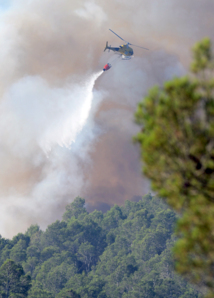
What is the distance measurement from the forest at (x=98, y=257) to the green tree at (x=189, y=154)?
73776 mm

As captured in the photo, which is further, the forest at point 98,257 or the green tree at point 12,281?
the forest at point 98,257

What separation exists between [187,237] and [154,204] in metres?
173

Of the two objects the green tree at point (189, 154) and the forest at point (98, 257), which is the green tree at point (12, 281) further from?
the green tree at point (189, 154)

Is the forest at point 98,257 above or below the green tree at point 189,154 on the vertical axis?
above

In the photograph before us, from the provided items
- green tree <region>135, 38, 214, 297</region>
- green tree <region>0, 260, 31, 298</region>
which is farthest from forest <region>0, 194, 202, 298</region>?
green tree <region>135, 38, 214, 297</region>

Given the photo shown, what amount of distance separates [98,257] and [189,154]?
139 meters

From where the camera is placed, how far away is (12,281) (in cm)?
8756

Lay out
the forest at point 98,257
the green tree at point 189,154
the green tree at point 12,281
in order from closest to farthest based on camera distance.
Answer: the green tree at point 189,154
the green tree at point 12,281
the forest at point 98,257

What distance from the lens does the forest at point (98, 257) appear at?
101 m

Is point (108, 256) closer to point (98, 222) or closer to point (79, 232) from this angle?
point (79, 232)

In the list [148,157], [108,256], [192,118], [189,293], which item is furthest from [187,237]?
[108,256]

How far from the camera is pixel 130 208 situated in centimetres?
19050

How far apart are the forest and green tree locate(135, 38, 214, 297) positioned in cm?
7378

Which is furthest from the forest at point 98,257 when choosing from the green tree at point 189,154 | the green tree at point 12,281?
the green tree at point 189,154
